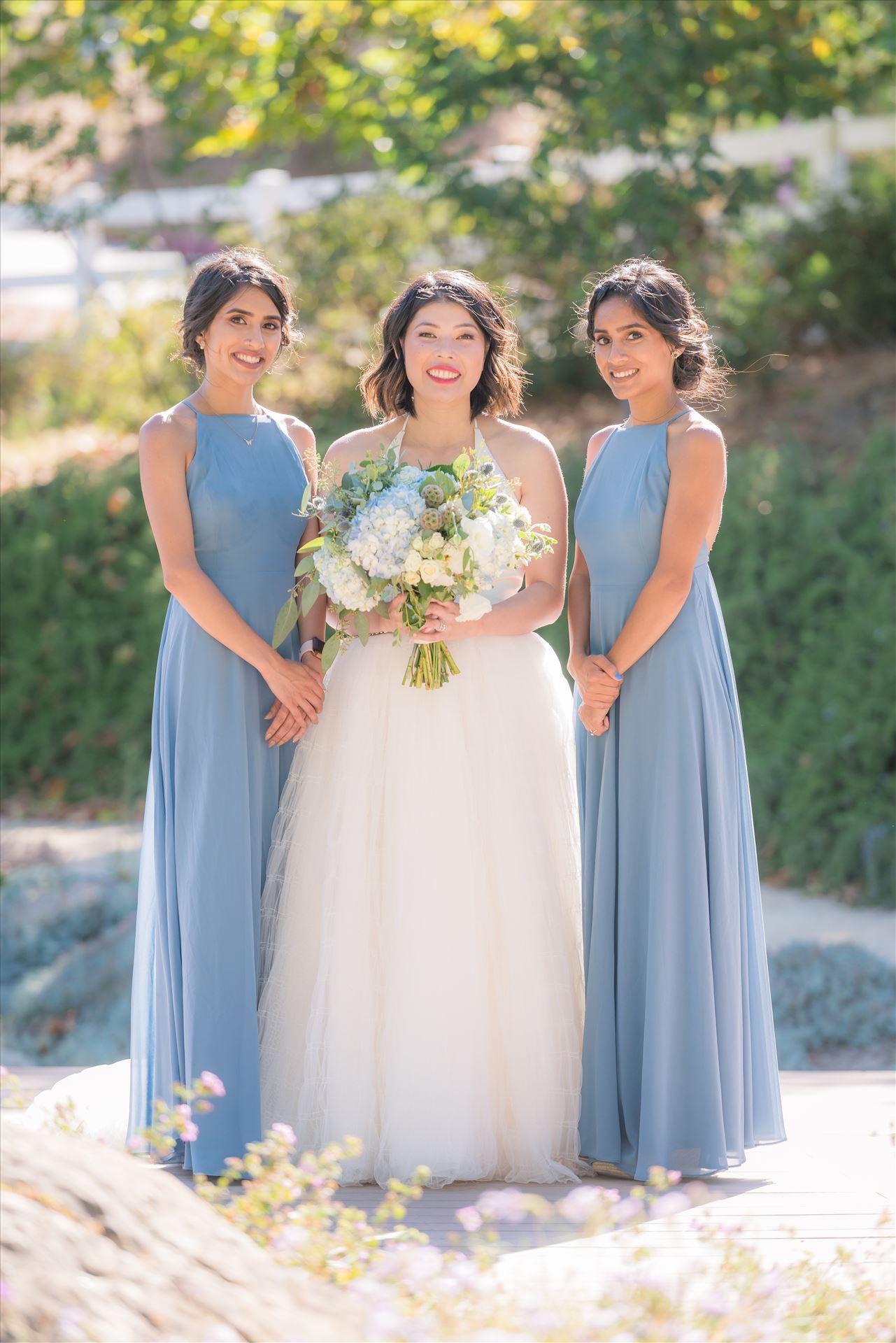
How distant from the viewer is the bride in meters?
4.04

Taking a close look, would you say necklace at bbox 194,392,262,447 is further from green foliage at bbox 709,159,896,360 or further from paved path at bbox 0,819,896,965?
green foliage at bbox 709,159,896,360

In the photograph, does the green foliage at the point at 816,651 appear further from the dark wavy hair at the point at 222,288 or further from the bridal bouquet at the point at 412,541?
the dark wavy hair at the point at 222,288

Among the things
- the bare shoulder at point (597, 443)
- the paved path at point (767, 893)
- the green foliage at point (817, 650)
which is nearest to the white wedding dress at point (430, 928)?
the bare shoulder at point (597, 443)

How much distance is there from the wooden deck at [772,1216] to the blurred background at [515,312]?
6.33 feet

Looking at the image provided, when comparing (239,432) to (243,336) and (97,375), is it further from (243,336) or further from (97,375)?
(97,375)

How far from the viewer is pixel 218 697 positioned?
419 centimetres

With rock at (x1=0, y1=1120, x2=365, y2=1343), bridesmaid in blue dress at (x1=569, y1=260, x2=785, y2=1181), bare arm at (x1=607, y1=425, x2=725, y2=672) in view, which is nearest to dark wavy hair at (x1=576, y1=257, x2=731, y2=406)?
bridesmaid in blue dress at (x1=569, y1=260, x2=785, y2=1181)

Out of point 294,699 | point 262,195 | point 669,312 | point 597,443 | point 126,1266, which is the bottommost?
Result: point 126,1266

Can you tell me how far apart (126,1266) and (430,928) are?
1814 millimetres

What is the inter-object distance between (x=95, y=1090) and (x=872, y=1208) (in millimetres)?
2225

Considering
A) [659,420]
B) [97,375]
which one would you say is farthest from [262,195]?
[659,420]

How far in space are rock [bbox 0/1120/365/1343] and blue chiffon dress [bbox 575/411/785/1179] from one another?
1622mm

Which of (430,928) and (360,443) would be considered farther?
(360,443)

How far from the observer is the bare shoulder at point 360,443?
4324 millimetres
